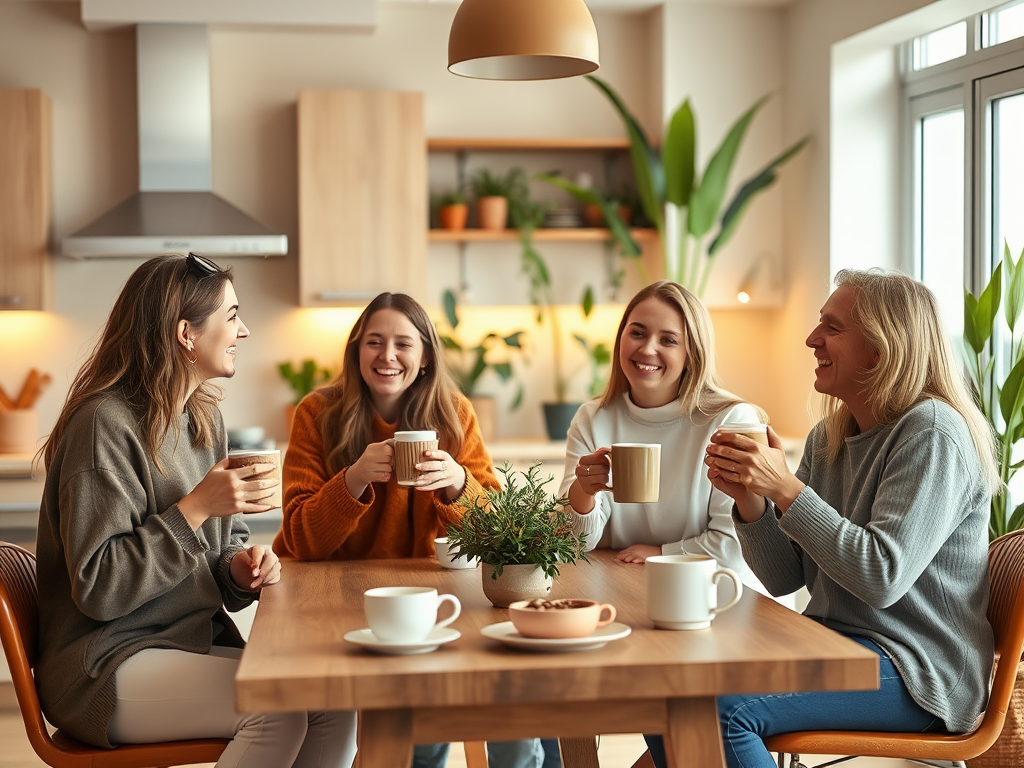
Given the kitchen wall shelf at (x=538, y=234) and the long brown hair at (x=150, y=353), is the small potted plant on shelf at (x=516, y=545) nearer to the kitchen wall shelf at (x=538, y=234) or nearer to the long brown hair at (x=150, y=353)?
the long brown hair at (x=150, y=353)

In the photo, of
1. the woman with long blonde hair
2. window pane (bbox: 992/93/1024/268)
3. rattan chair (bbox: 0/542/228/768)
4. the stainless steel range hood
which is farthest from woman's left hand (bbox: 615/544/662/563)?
the stainless steel range hood

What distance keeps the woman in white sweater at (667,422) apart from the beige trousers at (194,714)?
2.53 feet

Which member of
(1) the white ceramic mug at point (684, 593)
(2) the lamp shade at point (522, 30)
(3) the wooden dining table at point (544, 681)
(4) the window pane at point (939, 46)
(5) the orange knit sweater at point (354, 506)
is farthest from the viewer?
(4) the window pane at point (939, 46)

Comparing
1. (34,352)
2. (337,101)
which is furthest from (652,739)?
(34,352)

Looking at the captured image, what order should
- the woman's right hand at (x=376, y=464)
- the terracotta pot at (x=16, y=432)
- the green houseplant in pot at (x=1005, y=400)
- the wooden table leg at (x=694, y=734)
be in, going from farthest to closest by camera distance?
the terracotta pot at (x=16, y=432) → the green houseplant in pot at (x=1005, y=400) → the woman's right hand at (x=376, y=464) → the wooden table leg at (x=694, y=734)

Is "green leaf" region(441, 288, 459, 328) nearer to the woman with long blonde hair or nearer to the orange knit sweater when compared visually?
the orange knit sweater

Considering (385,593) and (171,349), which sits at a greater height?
(171,349)

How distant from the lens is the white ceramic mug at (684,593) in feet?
5.26

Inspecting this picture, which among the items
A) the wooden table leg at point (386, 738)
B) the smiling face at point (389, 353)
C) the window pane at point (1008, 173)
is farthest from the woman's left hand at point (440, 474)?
the window pane at point (1008, 173)

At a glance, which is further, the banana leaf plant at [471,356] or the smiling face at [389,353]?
the banana leaf plant at [471,356]

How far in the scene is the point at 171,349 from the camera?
6.86 ft

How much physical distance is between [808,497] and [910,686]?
40cm

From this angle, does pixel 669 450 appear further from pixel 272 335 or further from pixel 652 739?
pixel 272 335

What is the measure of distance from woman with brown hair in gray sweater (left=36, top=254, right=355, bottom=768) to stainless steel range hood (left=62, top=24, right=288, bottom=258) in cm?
230
